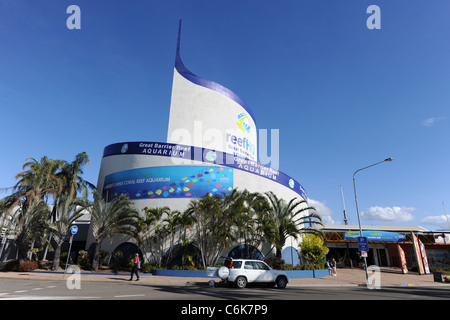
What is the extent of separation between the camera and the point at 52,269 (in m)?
21.9

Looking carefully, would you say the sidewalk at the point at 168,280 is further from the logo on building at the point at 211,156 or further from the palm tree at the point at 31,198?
the logo on building at the point at 211,156

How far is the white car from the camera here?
46.8ft

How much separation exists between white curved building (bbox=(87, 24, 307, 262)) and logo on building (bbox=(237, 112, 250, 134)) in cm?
378

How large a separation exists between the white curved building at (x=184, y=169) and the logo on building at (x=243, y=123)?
12.4 ft

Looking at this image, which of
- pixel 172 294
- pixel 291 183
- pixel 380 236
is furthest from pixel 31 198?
pixel 380 236

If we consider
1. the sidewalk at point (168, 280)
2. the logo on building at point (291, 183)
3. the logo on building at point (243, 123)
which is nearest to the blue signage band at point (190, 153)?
the logo on building at point (291, 183)

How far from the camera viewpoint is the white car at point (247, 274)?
14.3 m

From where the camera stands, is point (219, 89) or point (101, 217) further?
point (219, 89)

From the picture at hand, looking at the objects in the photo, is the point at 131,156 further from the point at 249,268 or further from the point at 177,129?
the point at 249,268

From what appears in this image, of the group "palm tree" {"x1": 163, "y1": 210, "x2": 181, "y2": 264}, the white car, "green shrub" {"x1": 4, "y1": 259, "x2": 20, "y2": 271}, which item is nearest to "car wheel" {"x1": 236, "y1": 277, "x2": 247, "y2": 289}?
the white car

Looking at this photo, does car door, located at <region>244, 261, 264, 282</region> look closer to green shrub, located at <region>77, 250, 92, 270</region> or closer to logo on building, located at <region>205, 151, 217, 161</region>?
logo on building, located at <region>205, 151, 217, 161</region>

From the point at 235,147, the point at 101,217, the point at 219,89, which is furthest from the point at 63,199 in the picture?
the point at 219,89

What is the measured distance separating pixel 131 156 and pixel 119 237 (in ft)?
28.2

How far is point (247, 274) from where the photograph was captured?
14492 mm
